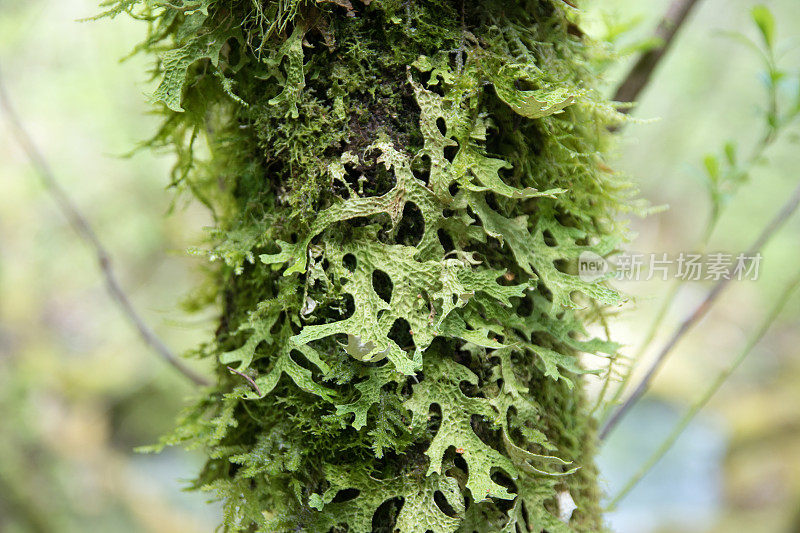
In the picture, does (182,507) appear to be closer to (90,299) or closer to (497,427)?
(90,299)

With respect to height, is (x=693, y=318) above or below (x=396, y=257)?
below

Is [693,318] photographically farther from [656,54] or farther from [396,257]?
[396,257]

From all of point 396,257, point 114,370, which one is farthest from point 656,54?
point 114,370

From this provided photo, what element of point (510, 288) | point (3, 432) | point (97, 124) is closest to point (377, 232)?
point (510, 288)

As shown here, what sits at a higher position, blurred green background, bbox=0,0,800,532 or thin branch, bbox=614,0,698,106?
thin branch, bbox=614,0,698,106

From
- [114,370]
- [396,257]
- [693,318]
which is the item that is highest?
[396,257]

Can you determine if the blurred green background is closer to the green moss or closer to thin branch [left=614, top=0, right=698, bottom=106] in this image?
thin branch [left=614, top=0, right=698, bottom=106]

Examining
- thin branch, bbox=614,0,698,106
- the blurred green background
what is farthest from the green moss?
the blurred green background

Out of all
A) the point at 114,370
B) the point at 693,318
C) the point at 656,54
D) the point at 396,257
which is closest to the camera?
the point at 396,257
